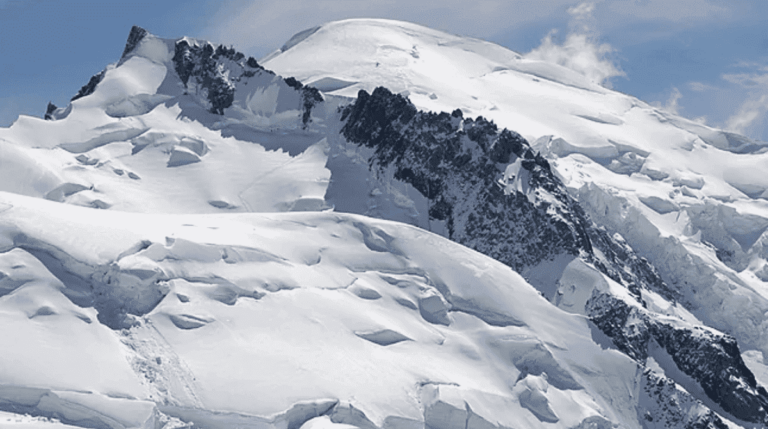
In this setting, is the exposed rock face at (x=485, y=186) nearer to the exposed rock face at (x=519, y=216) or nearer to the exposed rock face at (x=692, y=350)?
the exposed rock face at (x=519, y=216)

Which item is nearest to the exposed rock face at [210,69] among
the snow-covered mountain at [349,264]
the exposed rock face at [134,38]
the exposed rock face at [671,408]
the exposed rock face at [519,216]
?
the snow-covered mountain at [349,264]

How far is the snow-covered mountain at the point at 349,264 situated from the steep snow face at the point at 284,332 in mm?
209

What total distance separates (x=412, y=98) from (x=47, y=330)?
94989mm

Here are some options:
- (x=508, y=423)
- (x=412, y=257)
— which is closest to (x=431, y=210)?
(x=412, y=257)

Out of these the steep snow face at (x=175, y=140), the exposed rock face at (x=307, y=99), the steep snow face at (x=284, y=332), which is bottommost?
the steep snow face at (x=284, y=332)

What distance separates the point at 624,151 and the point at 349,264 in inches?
3200

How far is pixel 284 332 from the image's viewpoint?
8606cm

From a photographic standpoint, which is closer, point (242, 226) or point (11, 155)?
point (242, 226)

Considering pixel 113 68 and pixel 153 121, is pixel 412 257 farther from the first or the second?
pixel 113 68

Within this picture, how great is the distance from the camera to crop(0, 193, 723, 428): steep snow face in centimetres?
7506

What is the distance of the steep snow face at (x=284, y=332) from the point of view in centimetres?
7506

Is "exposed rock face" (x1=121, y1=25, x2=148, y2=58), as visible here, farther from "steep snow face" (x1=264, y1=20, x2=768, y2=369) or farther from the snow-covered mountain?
"steep snow face" (x1=264, y1=20, x2=768, y2=369)

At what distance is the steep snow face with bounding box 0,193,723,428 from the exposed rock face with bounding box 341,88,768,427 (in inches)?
286

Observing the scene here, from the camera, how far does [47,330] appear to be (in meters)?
76.8
